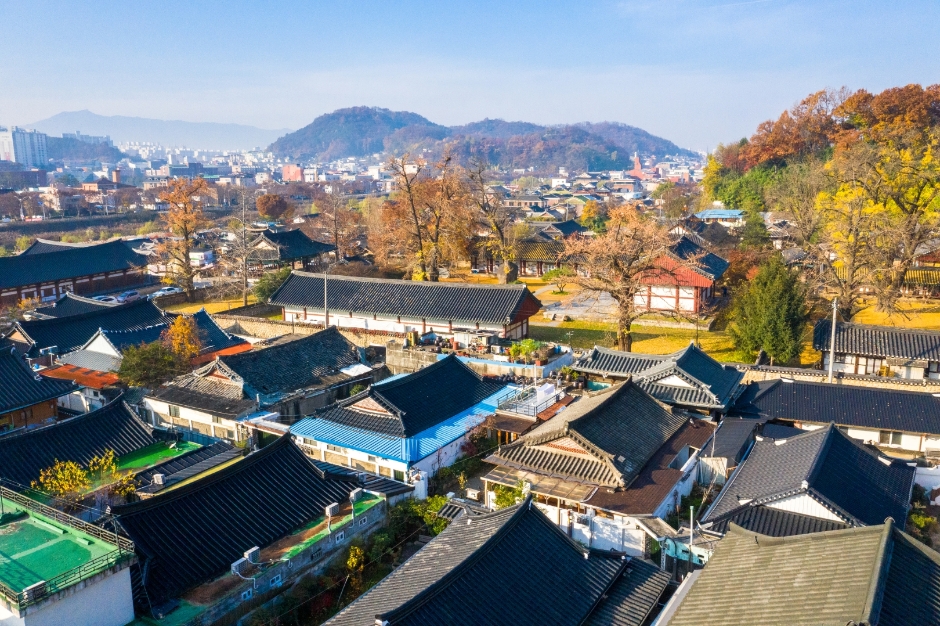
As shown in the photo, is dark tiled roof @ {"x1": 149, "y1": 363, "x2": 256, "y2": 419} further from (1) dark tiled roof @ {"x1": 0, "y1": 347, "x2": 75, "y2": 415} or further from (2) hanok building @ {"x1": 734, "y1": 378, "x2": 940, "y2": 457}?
(2) hanok building @ {"x1": 734, "y1": 378, "x2": 940, "y2": 457}

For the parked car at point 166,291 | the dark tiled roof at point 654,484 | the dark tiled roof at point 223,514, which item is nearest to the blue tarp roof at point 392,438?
the dark tiled roof at point 223,514

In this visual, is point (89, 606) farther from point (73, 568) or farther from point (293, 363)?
point (293, 363)

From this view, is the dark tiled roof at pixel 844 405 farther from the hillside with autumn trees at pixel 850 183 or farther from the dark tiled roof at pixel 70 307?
the dark tiled roof at pixel 70 307

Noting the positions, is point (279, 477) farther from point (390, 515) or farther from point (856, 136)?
point (856, 136)

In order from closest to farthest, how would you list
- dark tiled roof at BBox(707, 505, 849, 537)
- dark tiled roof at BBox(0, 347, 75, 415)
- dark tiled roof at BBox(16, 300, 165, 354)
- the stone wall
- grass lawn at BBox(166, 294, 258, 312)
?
dark tiled roof at BBox(707, 505, 849, 537), dark tiled roof at BBox(0, 347, 75, 415), the stone wall, dark tiled roof at BBox(16, 300, 165, 354), grass lawn at BBox(166, 294, 258, 312)

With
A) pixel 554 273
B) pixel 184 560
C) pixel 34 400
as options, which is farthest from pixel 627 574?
pixel 554 273

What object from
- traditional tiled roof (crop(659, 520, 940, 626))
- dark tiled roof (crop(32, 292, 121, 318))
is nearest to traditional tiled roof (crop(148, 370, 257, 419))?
dark tiled roof (crop(32, 292, 121, 318))
